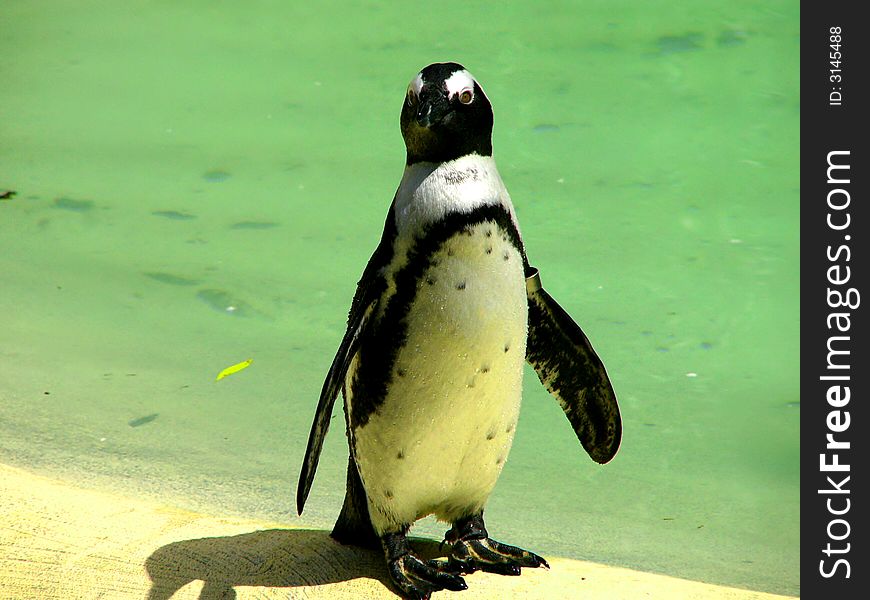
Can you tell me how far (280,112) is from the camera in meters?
5.20

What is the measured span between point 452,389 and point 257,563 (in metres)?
0.45

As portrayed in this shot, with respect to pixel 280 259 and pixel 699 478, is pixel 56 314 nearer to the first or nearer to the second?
pixel 280 259

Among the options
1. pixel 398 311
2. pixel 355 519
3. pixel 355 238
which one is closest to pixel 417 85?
pixel 398 311

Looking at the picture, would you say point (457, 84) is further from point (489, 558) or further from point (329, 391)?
Result: point (489, 558)

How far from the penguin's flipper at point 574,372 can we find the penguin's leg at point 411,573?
1.27 ft

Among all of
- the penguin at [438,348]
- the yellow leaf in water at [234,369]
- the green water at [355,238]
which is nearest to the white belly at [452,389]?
the penguin at [438,348]

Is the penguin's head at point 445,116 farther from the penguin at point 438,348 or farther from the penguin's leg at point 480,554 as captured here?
the penguin's leg at point 480,554

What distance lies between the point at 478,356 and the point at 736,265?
2561 millimetres

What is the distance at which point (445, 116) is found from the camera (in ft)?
5.93

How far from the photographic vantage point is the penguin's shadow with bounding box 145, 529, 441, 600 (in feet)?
6.37

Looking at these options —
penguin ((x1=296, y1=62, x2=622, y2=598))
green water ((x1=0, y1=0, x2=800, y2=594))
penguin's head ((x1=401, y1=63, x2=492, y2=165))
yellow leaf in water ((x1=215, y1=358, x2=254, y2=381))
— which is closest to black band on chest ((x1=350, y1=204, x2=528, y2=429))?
penguin ((x1=296, y1=62, x2=622, y2=598))

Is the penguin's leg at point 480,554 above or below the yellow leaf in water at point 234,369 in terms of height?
above

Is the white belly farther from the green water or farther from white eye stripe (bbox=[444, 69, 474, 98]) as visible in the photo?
the green water

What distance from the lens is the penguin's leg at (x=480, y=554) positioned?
6.72ft
